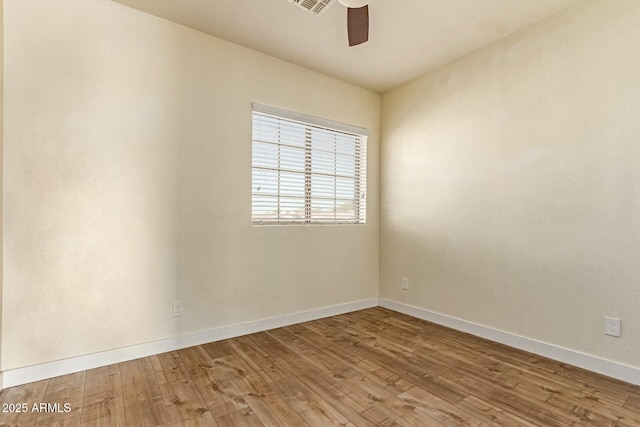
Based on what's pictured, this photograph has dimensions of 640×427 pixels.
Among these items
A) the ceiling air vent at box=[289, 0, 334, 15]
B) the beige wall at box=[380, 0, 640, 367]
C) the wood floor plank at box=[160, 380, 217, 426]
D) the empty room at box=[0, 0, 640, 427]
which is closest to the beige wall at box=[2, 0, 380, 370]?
the empty room at box=[0, 0, 640, 427]

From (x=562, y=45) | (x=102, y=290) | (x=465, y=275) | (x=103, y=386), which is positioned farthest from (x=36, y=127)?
(x=562, y=45)

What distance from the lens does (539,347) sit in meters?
2.46

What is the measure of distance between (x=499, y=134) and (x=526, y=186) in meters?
0.52

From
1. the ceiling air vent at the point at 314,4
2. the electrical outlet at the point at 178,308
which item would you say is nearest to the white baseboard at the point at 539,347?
the electrical outlet at the point at 178,308

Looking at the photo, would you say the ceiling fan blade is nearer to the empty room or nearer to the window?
the empty room

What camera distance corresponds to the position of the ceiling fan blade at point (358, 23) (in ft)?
5.99

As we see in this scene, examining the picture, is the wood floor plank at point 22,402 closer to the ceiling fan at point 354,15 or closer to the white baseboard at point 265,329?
the white baseboard at point 265,329

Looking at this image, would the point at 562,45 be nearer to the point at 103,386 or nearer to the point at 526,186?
the point at 526,186

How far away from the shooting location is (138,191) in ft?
7.84

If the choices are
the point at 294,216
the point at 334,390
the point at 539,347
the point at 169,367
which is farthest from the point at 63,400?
the point at 539,347

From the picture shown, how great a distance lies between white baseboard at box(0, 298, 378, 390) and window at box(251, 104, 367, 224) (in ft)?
3.19

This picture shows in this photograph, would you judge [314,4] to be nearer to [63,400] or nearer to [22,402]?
[63,400]

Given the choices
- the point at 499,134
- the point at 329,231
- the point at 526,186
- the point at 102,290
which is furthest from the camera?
the point at 329,231

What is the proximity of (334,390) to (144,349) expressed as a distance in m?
1.51
